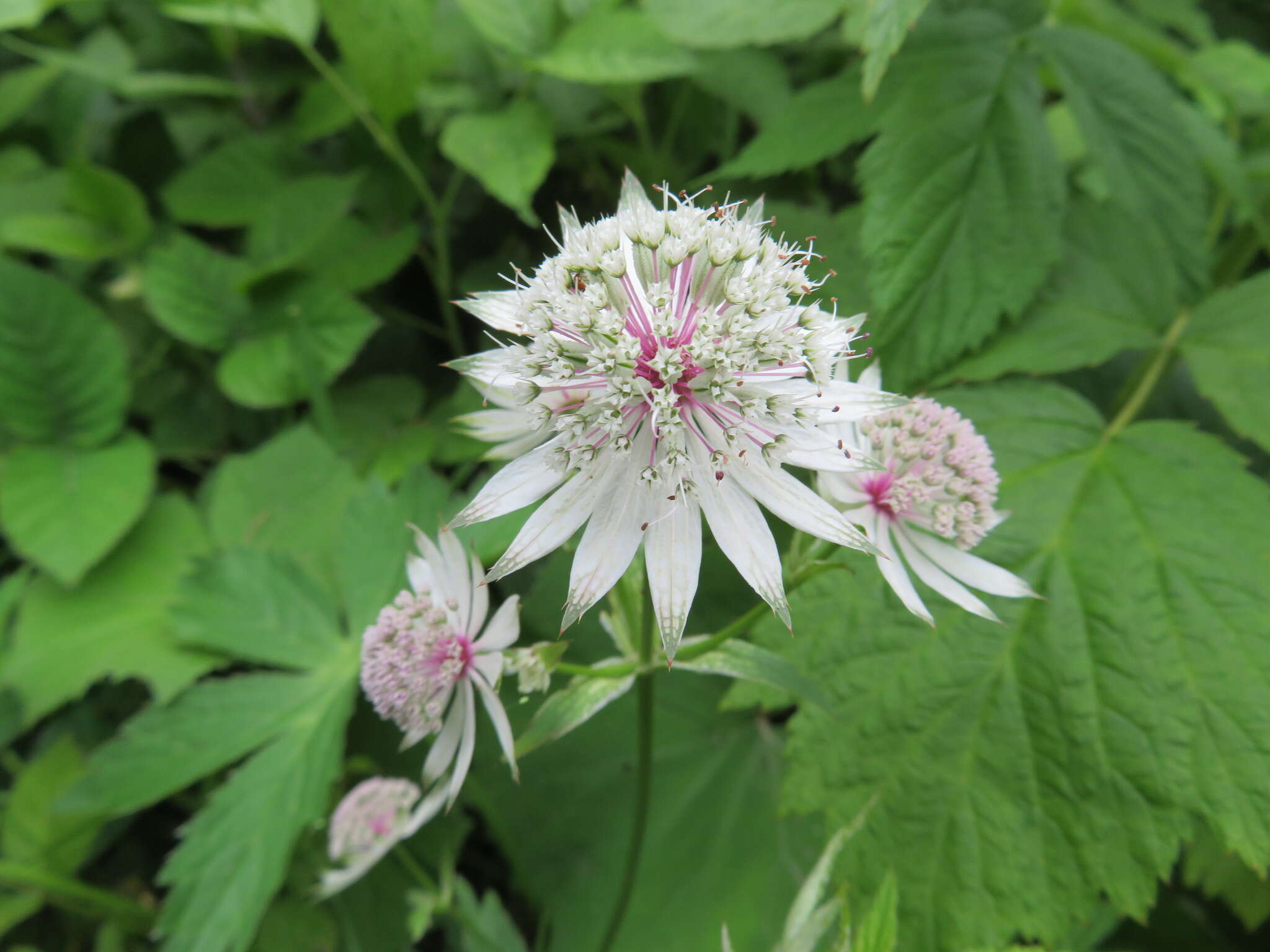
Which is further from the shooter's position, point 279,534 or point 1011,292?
point 279,534

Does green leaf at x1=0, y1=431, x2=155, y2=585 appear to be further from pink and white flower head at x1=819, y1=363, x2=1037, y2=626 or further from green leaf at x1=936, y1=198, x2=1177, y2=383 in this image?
green leaf at x1=936, y1=198, x2=1177, y2=383

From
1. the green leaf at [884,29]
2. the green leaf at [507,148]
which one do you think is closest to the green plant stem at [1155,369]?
the green leaf at [884,29]

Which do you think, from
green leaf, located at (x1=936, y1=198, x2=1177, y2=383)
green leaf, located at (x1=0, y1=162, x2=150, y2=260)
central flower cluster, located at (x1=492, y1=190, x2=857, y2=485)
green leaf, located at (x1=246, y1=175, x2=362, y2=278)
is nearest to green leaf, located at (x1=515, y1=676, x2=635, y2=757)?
central flower cluster, located at (x1=492, y1=190, x2=857, y2=485)

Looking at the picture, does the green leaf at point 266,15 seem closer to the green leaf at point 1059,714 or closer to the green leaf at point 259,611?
the green leaf at point 259,611

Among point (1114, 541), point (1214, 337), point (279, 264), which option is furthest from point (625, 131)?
point (1114, 541)

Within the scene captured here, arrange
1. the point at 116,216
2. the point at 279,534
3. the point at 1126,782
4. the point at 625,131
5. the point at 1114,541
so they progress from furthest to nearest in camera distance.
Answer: the point at 625,131 < the point at 116,216 < the point at 279,534 < the point at 1114,541 < the point at 1126,782

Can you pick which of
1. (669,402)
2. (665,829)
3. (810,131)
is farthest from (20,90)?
(665,829)

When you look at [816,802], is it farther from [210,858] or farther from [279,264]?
[279,264]

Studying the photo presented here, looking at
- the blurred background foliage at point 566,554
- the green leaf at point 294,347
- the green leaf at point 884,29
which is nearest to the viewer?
the green leaf at point 884,29
